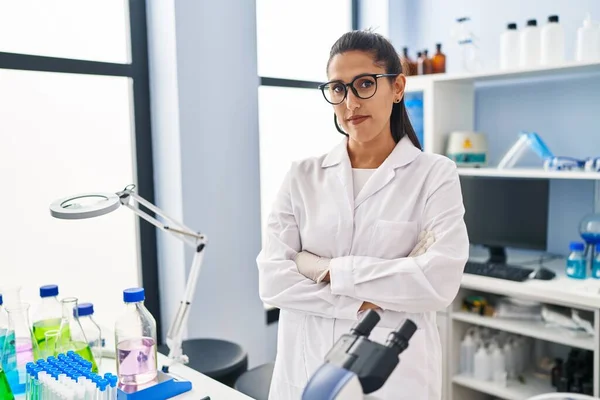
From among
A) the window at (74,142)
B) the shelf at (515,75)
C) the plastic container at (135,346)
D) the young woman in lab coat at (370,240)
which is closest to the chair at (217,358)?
the window at (74,142)

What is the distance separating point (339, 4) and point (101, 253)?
208cm

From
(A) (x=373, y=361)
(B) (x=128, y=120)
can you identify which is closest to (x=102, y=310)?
(B) (x=128, y=120)

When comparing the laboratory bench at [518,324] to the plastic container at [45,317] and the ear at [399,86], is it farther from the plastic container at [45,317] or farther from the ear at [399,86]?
the plastic container at [45,317]

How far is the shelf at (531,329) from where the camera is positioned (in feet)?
7.07

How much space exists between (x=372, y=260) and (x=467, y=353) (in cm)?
143

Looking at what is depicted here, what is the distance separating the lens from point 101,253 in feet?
7.49

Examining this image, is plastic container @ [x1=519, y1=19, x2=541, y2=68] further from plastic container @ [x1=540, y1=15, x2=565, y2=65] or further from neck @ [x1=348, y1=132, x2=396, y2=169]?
neck @ [x1=348, y1=132, x2=396, y2=169]

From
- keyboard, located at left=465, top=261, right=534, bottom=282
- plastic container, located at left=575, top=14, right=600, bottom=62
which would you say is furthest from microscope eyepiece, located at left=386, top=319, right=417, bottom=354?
plastic container, located at left=575, top=14, right=600, bottom=62

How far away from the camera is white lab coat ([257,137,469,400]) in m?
1.37

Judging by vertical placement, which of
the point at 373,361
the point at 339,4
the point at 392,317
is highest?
the point at 339,4

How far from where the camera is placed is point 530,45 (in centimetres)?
246

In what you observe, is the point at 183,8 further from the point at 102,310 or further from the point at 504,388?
the point at 504,388

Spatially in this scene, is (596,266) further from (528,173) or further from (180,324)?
(180,324)

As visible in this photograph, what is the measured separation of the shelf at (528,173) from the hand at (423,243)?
3.86 ft
